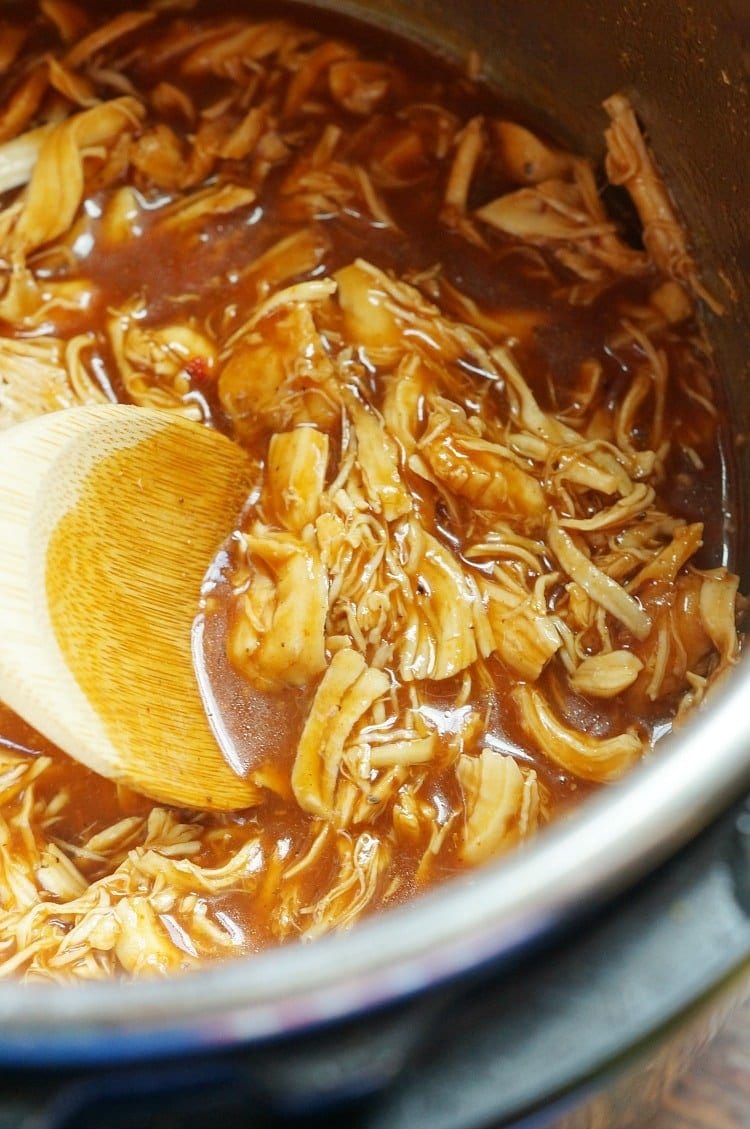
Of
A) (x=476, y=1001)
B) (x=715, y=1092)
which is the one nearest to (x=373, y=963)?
(x=476, y=1001)

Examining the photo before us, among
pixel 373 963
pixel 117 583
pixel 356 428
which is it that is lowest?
pixel 117 583

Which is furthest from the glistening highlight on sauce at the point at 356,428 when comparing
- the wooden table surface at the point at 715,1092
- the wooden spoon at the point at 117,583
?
the wooden table surface at the point at 715,1092

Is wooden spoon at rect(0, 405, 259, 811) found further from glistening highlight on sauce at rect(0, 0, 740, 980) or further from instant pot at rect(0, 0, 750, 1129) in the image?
instant pot at rect(0, 0, 750, 1129)

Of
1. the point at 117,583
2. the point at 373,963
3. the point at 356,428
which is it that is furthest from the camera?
the point at 356,428

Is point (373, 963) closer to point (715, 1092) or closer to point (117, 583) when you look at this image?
point (715, 1092)

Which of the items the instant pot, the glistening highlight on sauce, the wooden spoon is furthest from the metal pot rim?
the wooden spoon

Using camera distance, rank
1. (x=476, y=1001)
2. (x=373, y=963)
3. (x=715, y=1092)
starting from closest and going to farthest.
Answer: (x=373, y=963), (x=476, y=1001), (x=715, y=1092)

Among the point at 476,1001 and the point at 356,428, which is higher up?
the point at 476,1001
